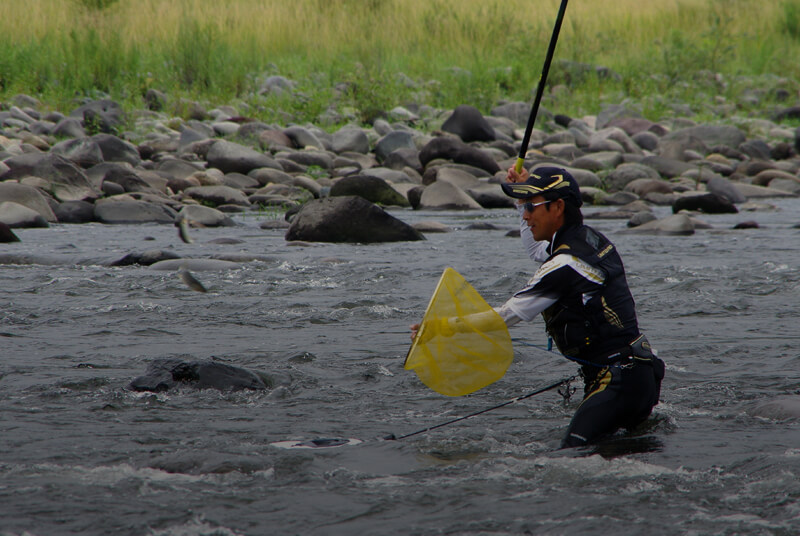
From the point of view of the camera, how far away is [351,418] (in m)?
4.96

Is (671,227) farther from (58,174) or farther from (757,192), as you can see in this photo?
(58,174)

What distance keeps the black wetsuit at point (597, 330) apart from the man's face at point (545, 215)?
5 cm

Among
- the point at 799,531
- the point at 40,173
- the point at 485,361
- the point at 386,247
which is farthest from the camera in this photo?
the point at 40,173

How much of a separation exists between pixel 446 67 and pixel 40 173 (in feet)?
40.6

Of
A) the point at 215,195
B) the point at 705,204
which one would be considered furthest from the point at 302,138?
the point at 705,204

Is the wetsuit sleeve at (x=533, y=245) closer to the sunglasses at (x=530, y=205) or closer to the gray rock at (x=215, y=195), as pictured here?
the sunglasses at (x=530, y=205)

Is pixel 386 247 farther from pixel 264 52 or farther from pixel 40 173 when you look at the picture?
pixel 264 52

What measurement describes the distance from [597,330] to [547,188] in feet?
2.25

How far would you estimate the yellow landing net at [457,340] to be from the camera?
4.29 m

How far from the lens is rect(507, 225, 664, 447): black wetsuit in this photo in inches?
169

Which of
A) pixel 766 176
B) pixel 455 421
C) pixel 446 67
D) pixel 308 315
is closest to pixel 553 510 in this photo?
pixel 455 421

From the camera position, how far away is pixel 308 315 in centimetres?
759

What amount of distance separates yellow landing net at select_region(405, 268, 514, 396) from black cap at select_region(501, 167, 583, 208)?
1.55ft

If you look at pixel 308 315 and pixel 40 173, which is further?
pixel 40 173
